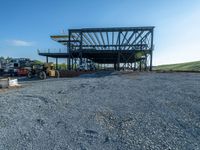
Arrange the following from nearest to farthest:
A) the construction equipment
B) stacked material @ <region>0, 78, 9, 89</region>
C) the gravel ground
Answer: the gravel ground, stacked material @ <region>0, 78, 9, 89</region>, the construction equipment

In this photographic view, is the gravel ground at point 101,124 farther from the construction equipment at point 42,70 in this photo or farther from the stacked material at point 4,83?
the construction equipment at point 42,70

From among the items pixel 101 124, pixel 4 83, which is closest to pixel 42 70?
pixel 4 83

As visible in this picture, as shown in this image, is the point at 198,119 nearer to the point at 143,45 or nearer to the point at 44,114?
the point at 44,114

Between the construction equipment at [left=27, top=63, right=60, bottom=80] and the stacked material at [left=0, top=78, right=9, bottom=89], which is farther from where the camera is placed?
the construction equipment at [left=27, top=63, right=60, bottom=80]

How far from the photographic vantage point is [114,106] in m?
6.06

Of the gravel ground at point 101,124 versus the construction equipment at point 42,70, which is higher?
the construction equipment at point 42,70

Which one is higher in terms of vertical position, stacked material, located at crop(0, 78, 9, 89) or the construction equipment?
the construction equipment

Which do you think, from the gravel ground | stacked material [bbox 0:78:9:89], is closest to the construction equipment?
stacked material [bbox 0:78:9:89]

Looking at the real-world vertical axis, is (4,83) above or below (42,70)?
below

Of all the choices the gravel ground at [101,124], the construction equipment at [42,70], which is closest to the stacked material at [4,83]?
the gravel ground at [101,124]

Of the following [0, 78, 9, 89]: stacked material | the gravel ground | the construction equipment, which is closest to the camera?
the gravel ground

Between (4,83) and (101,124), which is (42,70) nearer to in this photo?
(4,83)

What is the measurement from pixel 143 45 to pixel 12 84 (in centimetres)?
2139

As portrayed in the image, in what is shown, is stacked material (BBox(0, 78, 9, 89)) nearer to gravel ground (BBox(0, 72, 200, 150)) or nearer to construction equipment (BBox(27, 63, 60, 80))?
gravel ground (BBox(0, 72, 200, 150))
